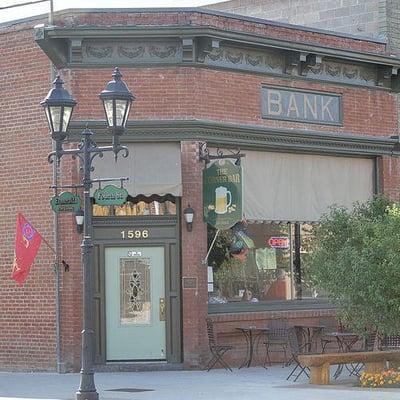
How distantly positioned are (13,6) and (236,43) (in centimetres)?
434

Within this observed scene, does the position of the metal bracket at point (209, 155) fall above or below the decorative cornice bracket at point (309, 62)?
below

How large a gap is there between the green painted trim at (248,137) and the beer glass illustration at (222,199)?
1.03 metres

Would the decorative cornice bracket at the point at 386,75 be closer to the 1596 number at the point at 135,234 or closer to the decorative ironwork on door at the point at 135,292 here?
the 1596 number at the point at 135,234

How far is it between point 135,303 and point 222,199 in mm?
2583

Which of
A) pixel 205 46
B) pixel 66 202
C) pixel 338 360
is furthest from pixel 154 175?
pixel 338 360

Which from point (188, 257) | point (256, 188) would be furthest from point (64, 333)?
point (256, 188)

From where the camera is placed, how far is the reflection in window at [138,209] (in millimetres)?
18406

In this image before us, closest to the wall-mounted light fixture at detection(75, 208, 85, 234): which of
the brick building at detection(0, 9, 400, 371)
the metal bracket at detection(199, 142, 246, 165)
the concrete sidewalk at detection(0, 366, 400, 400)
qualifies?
the brick building at detection(0, 9, 400, 371)

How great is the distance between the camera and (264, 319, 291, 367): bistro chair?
60.3ft

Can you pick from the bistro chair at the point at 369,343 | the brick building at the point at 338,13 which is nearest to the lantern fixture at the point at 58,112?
the bistro chair at the point at 369,343

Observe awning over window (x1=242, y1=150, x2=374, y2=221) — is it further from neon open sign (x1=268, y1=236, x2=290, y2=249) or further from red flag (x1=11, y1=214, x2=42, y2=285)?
red flag (x1=11, y1=214, x2=42, y2=285)

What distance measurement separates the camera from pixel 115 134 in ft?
43.0

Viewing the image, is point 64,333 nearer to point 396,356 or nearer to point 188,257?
point 188,257

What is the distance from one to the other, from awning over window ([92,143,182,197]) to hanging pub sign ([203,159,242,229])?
641mm
